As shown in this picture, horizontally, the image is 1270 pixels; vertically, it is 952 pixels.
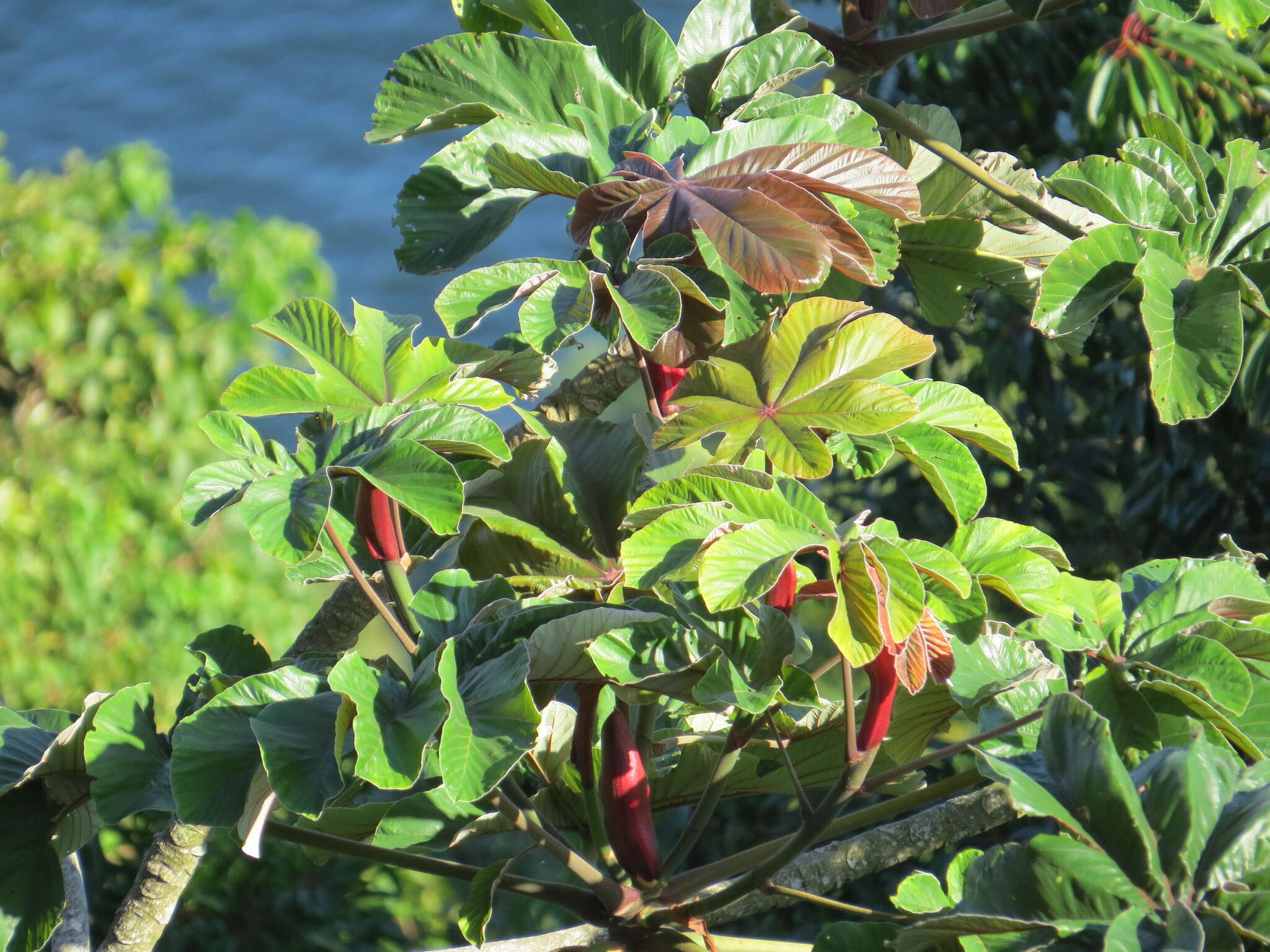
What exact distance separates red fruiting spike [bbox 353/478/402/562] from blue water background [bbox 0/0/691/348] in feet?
7.37

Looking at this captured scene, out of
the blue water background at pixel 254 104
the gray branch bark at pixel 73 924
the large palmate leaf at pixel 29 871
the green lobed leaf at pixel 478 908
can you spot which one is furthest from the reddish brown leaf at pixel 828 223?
the blue water background at pixel 254 104

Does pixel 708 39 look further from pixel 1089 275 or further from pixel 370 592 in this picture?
pixel 370 592

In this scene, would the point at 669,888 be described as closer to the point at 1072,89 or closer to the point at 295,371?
the point at 295,371

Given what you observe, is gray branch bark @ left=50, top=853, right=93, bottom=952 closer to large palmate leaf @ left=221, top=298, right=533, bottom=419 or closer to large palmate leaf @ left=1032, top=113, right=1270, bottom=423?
large palmate leaf @ left=221, top=298, right=533, bottom=419

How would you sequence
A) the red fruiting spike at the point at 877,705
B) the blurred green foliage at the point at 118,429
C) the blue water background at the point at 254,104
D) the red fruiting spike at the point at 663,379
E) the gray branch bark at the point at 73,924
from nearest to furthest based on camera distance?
the red fruiting spike at the point at 877,705 → the red fruiting spike at the point at 663,379 → the gray branch bark at the point at 73,924 → the blurred green foliage at the point at 118,429 → the blue water background at the point at 254,104

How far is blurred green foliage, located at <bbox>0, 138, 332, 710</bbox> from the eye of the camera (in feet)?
7.65

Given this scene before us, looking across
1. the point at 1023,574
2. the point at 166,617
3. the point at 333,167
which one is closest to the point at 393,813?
the point at 1023,574

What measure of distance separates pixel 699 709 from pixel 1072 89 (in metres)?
1.30

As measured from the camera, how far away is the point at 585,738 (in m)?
0.63

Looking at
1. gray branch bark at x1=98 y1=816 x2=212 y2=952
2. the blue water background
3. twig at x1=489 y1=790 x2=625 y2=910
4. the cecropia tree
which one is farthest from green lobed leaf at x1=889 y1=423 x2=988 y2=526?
the blue water background

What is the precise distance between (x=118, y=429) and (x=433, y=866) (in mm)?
2038

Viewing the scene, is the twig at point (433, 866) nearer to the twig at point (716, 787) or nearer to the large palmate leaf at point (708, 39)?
the twig at point (716, 787)

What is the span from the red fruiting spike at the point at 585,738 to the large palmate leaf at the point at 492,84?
30 cm

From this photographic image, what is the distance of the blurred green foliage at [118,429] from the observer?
233 centimetres
